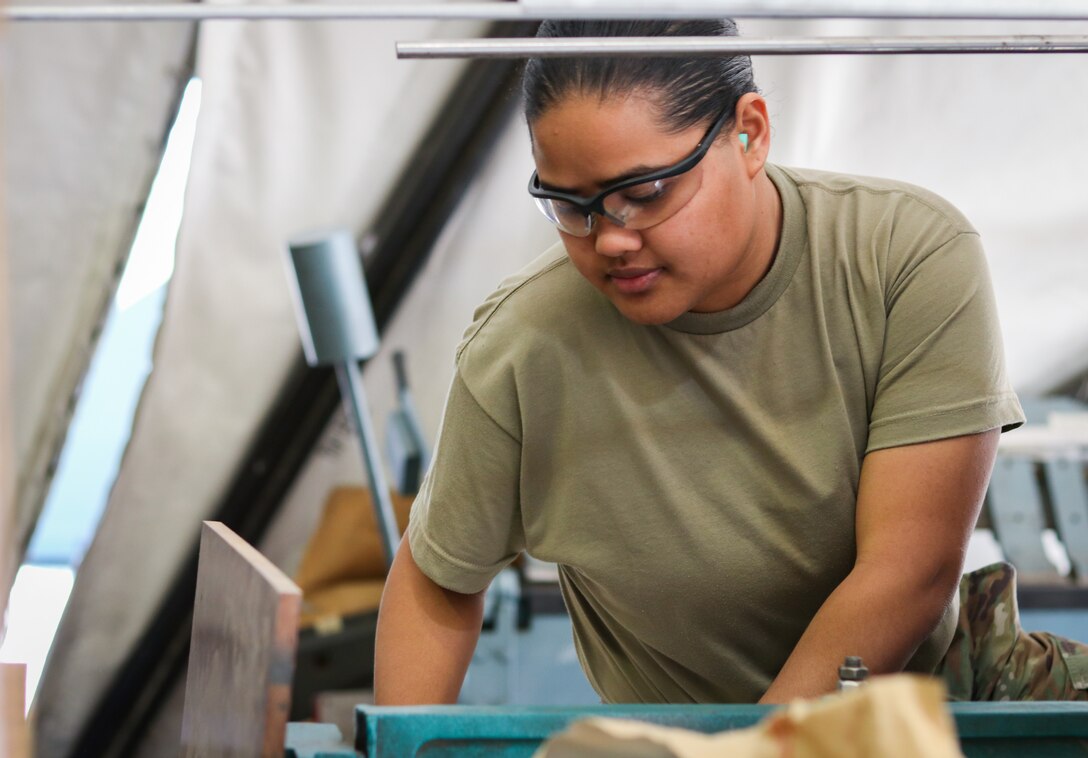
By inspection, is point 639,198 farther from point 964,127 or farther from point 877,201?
point 964,127

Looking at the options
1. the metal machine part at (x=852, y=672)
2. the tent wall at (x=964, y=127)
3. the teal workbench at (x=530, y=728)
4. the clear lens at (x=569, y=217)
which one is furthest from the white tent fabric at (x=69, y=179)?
the metal machine part at (x=852, y=672)

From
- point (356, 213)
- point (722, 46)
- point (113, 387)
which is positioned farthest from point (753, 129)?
point (113, 387)

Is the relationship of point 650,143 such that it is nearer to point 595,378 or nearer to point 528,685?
point 595,378

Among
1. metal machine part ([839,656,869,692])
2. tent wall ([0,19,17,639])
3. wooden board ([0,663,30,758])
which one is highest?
tent wall ([0,19,17,639])

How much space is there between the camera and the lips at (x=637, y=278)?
986 millimetres

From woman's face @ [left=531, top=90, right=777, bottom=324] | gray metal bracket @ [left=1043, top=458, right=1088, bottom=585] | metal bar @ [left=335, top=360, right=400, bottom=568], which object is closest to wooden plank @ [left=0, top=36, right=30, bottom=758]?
woman's face @ [left=531, top=90, right=777, bottom=324]

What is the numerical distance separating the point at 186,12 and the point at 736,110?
439 millimetres

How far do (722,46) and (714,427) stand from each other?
1.31ft

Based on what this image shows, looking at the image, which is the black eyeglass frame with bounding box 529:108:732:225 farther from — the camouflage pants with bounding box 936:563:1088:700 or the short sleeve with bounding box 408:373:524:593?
the camouflage pants with bounding box 936:563:1088:700

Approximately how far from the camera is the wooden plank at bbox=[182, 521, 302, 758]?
0.70 meters

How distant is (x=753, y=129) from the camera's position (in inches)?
40.5

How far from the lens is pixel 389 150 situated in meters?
2.66

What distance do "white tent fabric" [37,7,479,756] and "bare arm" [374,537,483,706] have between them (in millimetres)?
1544

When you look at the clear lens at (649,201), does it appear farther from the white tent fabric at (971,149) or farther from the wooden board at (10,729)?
the white tent fabric at (971,149)
